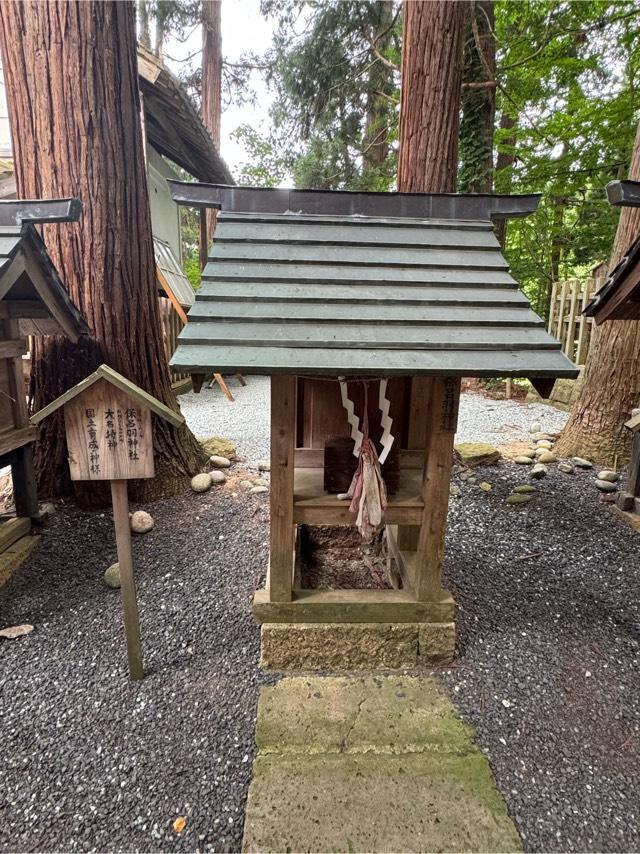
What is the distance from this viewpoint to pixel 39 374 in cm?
333

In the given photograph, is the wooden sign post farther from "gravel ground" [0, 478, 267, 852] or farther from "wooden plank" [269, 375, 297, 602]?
"gravel ground" [0, 478, 267, 852]

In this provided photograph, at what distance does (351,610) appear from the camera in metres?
2.08

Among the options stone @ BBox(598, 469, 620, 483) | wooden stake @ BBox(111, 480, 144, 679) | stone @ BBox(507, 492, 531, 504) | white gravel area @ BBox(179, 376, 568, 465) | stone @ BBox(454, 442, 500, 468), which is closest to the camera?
wooden stake @ BBox(111, 480, 144, 679)

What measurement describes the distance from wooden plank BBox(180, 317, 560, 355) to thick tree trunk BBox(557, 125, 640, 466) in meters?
3.40

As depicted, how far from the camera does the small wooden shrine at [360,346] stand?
164 centimetres

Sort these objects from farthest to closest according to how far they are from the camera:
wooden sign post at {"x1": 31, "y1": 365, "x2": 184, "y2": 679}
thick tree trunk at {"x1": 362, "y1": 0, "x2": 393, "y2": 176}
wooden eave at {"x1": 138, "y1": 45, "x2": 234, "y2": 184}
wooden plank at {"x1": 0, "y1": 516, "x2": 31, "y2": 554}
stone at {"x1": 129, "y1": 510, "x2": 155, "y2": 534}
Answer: thick tree trunk at {"x1": 362, "y1": 0, "x2": 393, "y2": 176} → wooden eave at {"x1": 138, "y1": 45, "x2": 234, "y2": 184} → stone at {"x1": 129, "y1": 510, "x2": 155, "y2": 534} → wooden plank at {"x1": 0, "y1": 516, "x2": 31, "y2": 554} → wooden sign post at {"x1": 31, "y1": 365, "x2": 184, "y2": 679}

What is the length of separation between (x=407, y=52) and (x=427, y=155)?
0.91 meters

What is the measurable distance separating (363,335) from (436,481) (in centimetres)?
79

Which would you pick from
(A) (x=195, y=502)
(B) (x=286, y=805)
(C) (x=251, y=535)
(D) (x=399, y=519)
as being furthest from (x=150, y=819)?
(A) (x=195, y=502)

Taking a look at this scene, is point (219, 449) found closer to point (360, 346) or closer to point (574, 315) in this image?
point (360, 346)

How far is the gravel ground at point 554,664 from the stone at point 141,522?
2.26 meters

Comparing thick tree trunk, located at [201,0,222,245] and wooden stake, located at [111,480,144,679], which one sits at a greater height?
thick tree trunk, located at [201,0,222,245]

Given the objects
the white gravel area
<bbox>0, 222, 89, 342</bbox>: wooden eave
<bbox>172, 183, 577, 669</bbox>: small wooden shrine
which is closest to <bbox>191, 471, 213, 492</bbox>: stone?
the white gravel area

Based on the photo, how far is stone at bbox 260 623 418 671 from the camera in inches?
81.7
